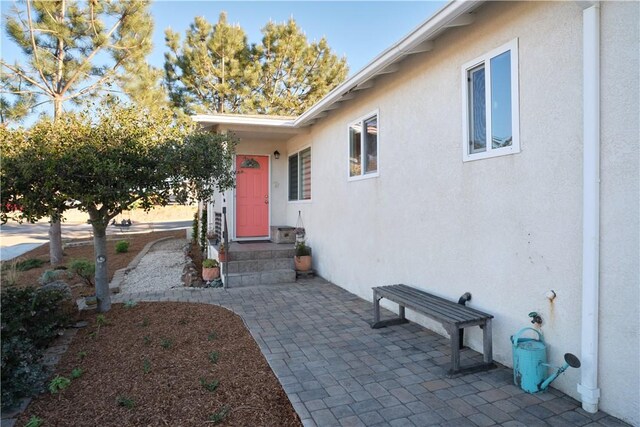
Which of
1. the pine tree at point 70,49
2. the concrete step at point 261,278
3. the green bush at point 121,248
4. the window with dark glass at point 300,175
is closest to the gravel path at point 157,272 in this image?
the green bush at point 121,248

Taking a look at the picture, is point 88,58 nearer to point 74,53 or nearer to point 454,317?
point 74,53

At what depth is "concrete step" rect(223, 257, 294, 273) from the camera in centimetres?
763

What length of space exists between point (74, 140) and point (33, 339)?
88.4 inches

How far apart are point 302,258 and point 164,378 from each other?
4.90m

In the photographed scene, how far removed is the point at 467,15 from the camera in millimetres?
4082

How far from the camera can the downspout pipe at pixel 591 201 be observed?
287 centimetres

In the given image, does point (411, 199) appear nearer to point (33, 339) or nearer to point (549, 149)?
point (549, 149)

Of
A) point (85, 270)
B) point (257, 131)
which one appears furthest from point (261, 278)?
point (257, 131)

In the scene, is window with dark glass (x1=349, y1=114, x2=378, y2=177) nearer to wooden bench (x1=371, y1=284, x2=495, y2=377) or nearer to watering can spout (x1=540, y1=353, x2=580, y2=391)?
wooden bench (x1=371, y1=284, x2=495, y2=377)

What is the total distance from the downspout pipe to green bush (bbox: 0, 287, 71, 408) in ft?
14.5

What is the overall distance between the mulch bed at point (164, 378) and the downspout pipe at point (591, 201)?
228 centimetres

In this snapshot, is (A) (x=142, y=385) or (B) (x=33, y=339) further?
(B) (x=33, y=339)

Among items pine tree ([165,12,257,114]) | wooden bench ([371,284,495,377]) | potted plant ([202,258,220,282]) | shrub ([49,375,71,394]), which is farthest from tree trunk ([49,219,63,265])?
wooden bench ([371,284,495,377])

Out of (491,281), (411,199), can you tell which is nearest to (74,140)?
(411,199)
